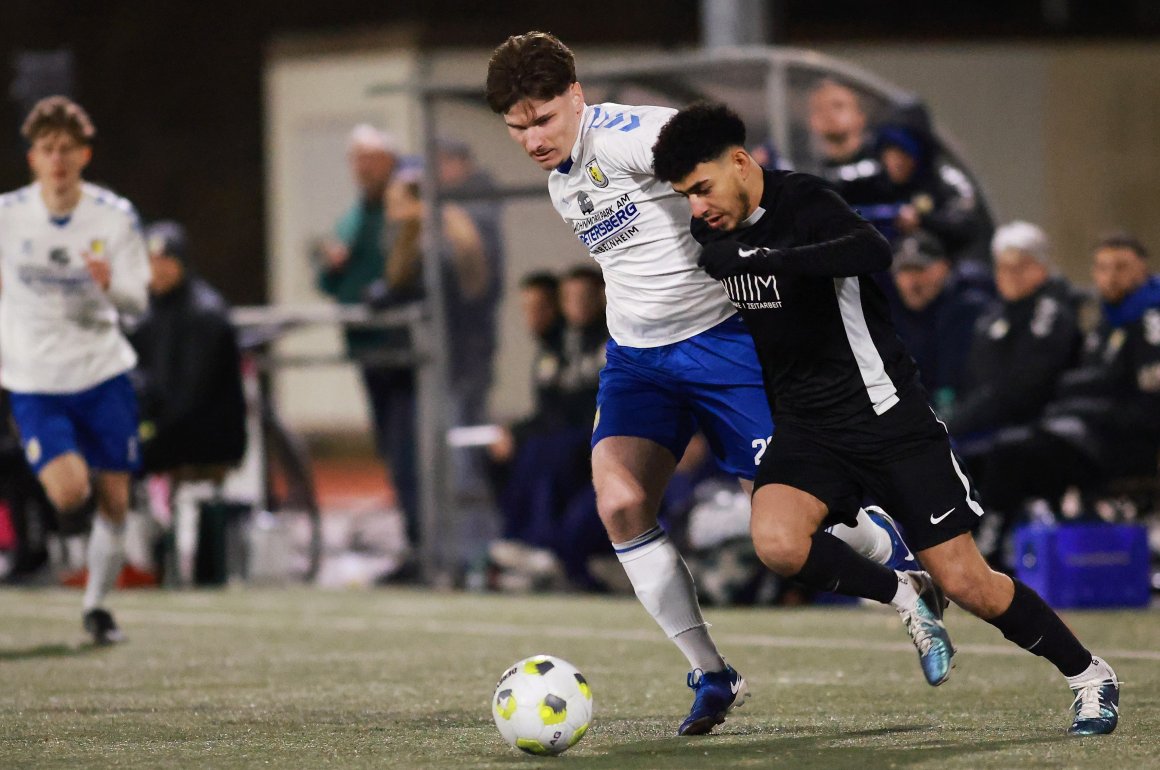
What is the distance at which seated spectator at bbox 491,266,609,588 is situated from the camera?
468 inches

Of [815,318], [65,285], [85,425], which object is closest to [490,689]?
[815,318]

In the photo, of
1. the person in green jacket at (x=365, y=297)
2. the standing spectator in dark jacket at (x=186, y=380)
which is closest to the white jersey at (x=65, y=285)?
the standing spectator in dark jacket at (x=186, y=380)

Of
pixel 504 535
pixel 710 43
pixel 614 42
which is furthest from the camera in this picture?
pixel 614 42

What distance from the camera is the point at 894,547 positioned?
6.81m

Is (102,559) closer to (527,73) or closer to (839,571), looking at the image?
(527,73)

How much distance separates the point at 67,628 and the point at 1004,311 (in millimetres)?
4879

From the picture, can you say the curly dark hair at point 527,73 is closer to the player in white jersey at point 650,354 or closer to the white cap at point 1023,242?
the player in white jersey at point 650,354

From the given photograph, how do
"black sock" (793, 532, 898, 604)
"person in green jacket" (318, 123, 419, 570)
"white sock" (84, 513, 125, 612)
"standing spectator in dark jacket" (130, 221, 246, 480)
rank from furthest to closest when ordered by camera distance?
"person in green jacket" (318, 123, 419, 570), "standing spectator in dark jacket" (130, 221, 246, 480), "white sock" (84, 513, 125, 612), "black sock" (793, 532, 898, 604)

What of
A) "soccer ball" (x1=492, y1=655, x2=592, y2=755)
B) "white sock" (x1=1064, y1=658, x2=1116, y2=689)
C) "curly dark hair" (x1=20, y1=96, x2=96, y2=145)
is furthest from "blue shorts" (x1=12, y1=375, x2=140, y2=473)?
"white sock" (x1=1064, y1=658, x2=1116, y2=689)

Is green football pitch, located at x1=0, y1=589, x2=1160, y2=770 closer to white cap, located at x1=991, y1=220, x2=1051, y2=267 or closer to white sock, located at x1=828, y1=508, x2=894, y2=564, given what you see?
white sock, located at x1=828, y1=508, x2=894, y2=564

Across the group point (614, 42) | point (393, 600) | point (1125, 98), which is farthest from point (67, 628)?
point (1125, 98)

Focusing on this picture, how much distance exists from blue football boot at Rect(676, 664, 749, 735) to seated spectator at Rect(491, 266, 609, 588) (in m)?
5.21

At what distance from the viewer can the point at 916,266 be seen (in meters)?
11.5

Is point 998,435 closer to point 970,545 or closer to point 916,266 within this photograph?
point 916,266
